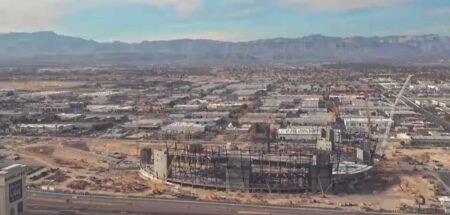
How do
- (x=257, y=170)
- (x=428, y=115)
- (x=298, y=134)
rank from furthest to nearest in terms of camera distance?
(x=428, y=115), (x=298, y=134), (x=257, y=170)

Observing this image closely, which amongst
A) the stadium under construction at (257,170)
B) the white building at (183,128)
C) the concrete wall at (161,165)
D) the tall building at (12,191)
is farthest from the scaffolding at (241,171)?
the white building at (183,128)

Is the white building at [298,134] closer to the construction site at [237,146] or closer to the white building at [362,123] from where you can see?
→ the construction site at [237,146]

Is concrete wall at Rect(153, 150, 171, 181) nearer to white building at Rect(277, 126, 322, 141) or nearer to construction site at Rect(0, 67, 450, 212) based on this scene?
construction site at Rect(0, 67, 450, 212)

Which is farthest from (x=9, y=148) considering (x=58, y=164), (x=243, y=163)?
(x=243, y=163)

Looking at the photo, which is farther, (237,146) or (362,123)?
(362,123)

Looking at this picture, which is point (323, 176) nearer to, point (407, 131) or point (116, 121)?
point (407, 131)

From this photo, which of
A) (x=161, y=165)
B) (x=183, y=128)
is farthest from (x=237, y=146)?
A: (x=161, y=165)

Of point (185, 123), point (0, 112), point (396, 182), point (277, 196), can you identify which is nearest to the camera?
point (277, 196)

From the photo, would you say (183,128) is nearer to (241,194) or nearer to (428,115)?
(241,194)
